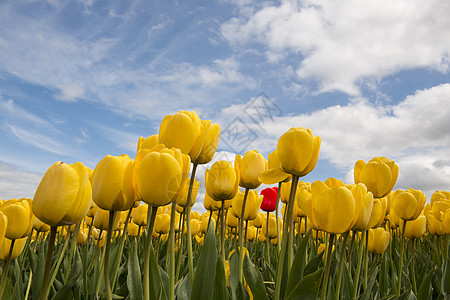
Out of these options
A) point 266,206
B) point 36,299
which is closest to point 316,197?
point 36,299

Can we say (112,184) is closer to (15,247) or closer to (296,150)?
(296,150)

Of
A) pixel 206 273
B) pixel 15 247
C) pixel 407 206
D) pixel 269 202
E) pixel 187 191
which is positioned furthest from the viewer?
pixel 269 202

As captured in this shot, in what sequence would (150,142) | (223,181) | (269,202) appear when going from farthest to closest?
(269,202)
(223,181)
(150,142)

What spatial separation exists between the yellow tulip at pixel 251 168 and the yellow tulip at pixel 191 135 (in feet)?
1.85

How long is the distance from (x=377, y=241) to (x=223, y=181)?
2012 millimetres

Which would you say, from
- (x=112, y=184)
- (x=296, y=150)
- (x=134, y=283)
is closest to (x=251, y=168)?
(x=296, y=150)

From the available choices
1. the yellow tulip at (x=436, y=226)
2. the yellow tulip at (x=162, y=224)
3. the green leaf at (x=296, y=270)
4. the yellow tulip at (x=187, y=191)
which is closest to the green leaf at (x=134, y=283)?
the yellow tulip at (x=187, y=191)

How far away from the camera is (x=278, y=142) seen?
5.33ft

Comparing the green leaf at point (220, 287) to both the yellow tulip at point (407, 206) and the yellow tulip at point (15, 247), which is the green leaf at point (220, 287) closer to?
the yellow tulip at point (15, 247)

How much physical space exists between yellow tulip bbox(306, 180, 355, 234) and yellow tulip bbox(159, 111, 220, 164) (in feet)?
1.84

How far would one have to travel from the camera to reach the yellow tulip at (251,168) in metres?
2.26

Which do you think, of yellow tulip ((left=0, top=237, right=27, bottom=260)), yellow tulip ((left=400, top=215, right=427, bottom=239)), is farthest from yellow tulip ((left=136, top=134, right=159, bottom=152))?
yellow tulip ((left=400, top=215, right=427, bottom=239))

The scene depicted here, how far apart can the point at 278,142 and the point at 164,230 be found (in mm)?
2634

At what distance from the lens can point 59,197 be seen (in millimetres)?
1134
